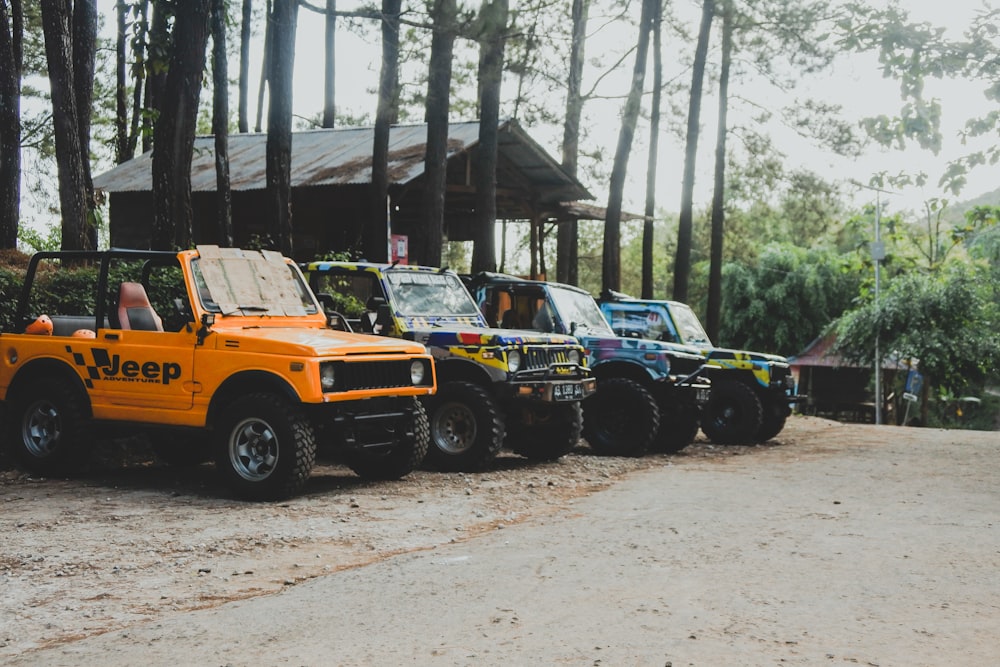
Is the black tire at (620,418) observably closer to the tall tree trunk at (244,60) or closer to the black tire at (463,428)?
the black tire at (463,428)

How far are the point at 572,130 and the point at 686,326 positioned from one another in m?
12.7

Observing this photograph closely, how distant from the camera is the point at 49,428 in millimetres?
10727

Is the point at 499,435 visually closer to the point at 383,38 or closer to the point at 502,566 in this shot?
the point at 502,566

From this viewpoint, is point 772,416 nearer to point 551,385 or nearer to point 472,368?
point 551,385

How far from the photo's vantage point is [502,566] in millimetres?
7172

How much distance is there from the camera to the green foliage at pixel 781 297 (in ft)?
179

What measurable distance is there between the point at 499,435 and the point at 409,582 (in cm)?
472

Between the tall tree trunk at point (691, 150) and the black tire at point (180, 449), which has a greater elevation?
the tall tree trunk at point (691, 150)

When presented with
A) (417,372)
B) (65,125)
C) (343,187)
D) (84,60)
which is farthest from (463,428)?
(343,187)

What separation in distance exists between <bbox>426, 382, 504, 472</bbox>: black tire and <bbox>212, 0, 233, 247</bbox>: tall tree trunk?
21.7ft

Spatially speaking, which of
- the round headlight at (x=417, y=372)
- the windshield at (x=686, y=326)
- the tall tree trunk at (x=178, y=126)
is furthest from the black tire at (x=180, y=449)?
the windshield at (x=686, y=326)

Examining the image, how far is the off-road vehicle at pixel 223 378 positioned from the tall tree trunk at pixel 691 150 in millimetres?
19343

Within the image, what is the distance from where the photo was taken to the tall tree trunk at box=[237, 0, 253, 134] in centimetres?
3659

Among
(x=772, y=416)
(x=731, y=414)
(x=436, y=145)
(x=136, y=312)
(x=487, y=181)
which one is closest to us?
(x=136, y=312)
